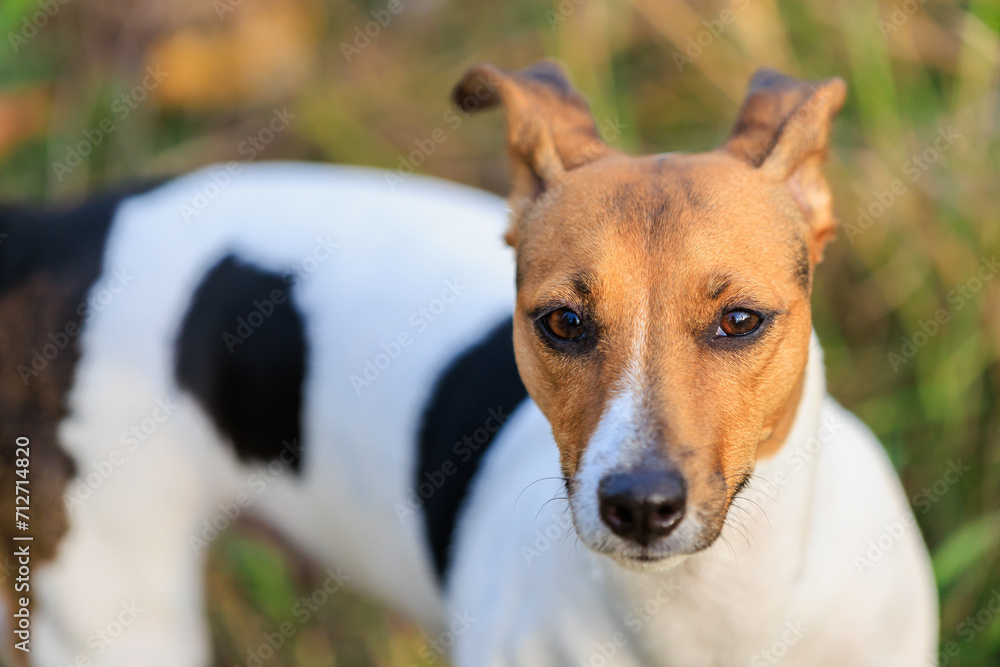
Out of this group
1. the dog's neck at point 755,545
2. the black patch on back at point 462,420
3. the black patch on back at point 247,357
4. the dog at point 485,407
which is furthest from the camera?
the black patch on back at point 247,357

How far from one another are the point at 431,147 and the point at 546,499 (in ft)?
12.4

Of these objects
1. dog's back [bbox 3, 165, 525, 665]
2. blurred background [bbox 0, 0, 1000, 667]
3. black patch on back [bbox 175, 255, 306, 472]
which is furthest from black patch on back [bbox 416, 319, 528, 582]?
blurred background [bbox 0, 0, 1000, 667]

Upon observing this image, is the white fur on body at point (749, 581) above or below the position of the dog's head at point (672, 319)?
below

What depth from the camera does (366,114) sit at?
651 cm

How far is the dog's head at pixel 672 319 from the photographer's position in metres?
2.29

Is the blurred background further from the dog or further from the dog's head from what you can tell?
the dog's head

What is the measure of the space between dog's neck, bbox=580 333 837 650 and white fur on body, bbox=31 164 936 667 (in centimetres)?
18

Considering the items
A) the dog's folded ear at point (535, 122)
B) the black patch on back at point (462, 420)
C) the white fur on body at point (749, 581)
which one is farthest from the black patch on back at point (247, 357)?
the dog's folded ear at point (535, 122)

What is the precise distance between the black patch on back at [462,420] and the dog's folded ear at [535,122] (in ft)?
1.81

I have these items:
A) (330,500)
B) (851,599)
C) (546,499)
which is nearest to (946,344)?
(851,599)

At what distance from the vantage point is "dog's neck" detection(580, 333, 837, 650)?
2619 millimetres

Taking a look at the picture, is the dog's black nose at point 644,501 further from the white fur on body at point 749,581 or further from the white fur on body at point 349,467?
the white fur on body at point 349,467

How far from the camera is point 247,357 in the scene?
3488mm

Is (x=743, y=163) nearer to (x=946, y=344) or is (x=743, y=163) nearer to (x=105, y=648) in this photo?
(x=946, y=344)
